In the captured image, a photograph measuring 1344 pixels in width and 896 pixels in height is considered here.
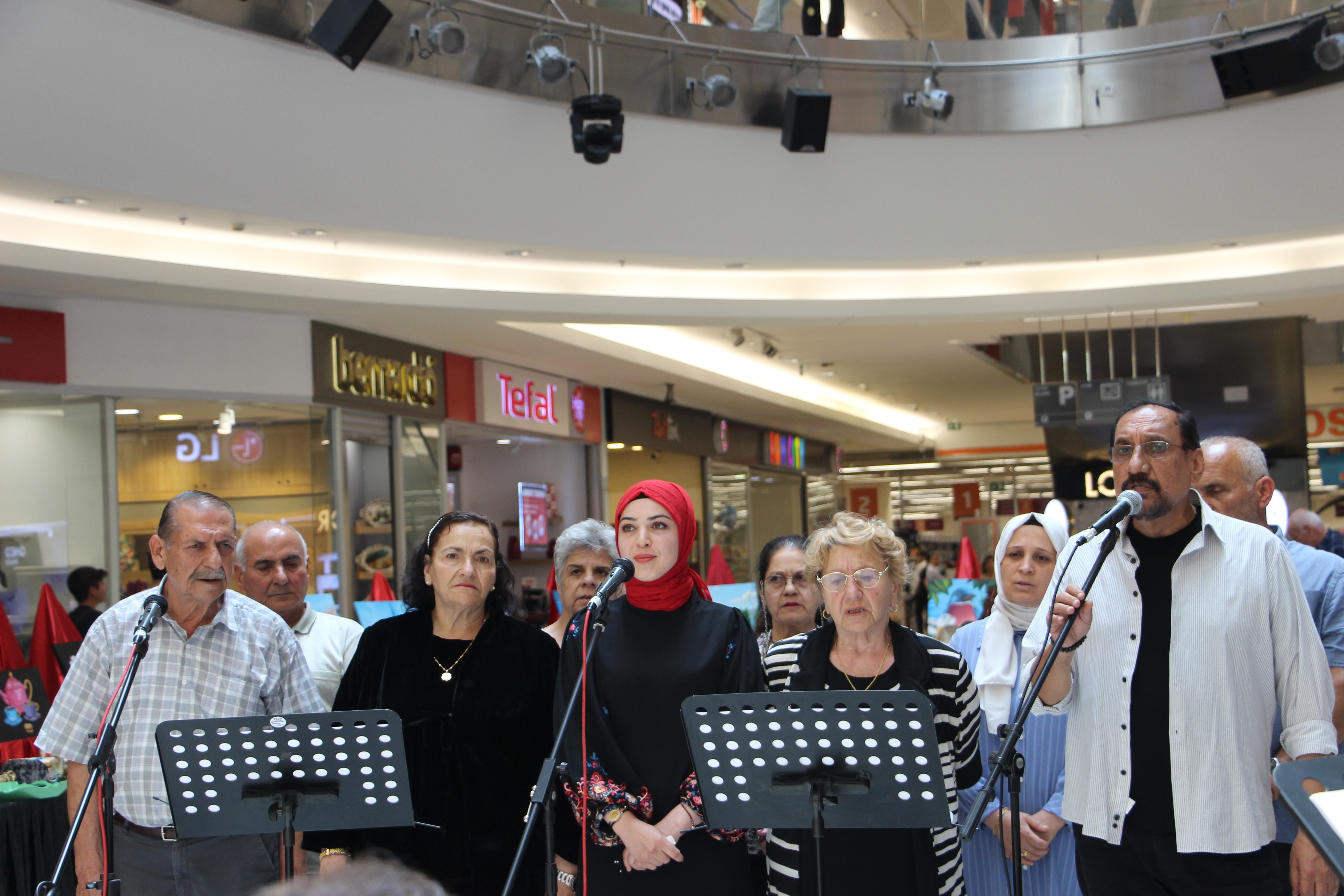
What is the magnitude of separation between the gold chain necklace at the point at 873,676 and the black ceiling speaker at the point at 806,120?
4.80 m

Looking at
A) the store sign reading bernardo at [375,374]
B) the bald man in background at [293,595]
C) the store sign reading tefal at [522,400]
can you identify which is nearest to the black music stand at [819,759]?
the bald man in background at [293,595]

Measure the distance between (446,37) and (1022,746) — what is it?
15.7 feet

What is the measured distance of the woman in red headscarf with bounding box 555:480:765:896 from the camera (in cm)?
282

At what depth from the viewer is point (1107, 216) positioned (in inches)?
316

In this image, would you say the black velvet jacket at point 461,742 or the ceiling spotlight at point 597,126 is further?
the ceiling spotlight at point 597,126

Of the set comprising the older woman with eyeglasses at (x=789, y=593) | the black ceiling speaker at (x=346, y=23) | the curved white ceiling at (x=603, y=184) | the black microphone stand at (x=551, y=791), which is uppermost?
the black ceiling speaker at (x=346, y=23)

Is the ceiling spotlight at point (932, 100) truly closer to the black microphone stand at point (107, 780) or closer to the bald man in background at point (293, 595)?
the bald man in background at point (293, 595)

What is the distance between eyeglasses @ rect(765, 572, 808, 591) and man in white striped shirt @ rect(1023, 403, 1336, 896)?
1.23 m

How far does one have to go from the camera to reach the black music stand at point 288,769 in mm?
2604

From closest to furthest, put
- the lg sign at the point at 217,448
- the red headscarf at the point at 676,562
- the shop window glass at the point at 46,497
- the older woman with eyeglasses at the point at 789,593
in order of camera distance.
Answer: the red headscarf at the point at 676,562
the older woman with eyeglasses at the point at 789,593
the shop window glass at the point at 46,497
the lg sign at the point at 217,448

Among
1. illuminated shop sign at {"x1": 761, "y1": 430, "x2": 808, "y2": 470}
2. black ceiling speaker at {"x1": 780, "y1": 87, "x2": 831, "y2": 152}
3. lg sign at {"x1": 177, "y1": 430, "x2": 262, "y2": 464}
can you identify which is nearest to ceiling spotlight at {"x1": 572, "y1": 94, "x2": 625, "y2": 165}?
black ceiling speaker at {"x1": 780, "y1": 87, "x2": 831, "y2": 152}

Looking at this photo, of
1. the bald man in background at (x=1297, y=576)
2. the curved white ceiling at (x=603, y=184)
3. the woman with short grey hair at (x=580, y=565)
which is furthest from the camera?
the curved white ceiling at (x=603, y=184)

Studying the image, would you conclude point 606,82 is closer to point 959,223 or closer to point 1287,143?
point 959,223

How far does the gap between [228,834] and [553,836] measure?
0.78 meters
